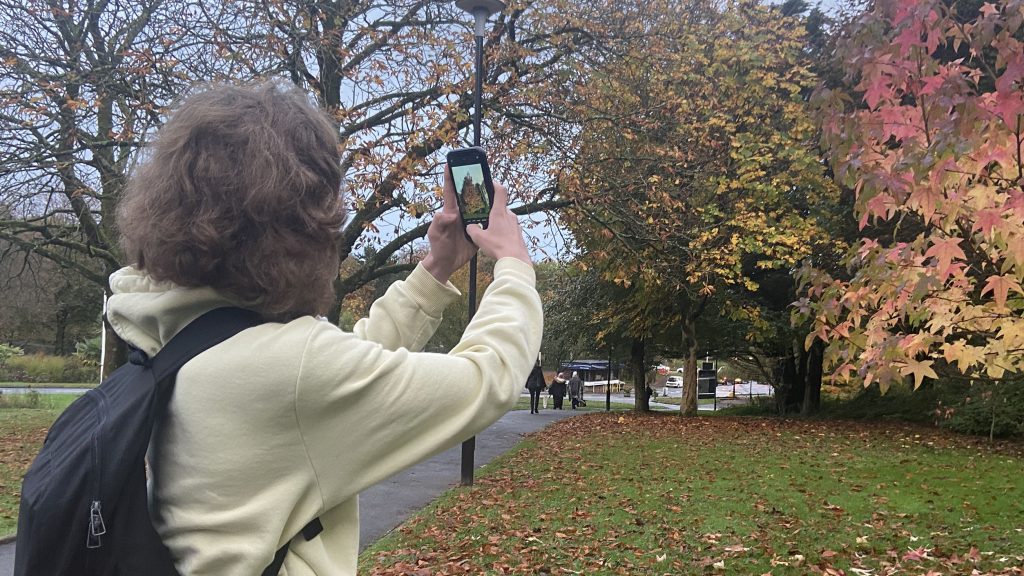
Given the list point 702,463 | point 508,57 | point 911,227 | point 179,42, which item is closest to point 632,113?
point 508,57

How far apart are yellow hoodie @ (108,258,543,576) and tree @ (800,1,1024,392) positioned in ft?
8.34

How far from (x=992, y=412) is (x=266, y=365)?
16114 millimetres

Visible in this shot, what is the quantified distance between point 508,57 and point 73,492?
9.36 meters

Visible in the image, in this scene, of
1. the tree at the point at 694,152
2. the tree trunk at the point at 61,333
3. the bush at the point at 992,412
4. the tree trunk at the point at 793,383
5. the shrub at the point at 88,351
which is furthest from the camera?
the tree trunk at the point at 61,333

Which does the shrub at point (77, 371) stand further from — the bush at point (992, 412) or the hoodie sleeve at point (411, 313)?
the hoodie sleeve at point (411, 313)

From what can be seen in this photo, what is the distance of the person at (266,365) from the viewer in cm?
108

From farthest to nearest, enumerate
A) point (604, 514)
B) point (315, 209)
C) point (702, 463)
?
1. point (702, 463)
2. point (604, 514)
3. point (315, 209)

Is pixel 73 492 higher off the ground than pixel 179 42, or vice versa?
pixel 179 42

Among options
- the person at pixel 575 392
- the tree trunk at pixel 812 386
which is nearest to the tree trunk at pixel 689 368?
the tree trunk at pixel 812 386

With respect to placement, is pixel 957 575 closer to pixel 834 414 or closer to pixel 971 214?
pixel 971 214

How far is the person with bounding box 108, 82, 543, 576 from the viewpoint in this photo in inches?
42.6

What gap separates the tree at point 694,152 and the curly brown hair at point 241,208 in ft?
28.8

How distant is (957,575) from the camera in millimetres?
5016

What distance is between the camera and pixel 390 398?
111 cm
